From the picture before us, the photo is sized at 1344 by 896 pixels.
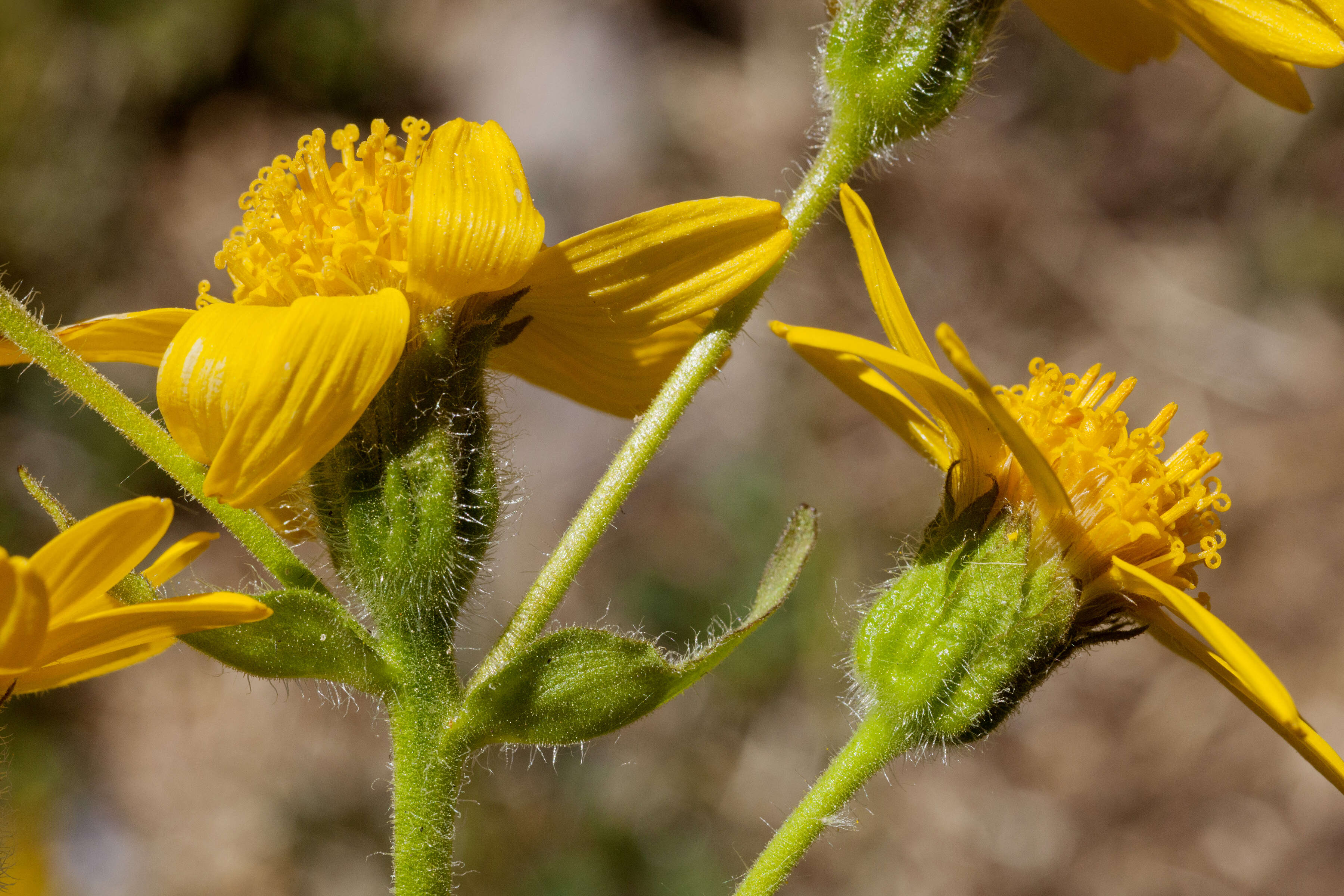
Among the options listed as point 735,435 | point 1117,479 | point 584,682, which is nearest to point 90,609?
point 584,682

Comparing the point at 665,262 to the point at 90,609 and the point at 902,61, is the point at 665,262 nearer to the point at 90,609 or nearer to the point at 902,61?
the point at 902,61

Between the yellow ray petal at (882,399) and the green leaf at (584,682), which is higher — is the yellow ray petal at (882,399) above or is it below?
above

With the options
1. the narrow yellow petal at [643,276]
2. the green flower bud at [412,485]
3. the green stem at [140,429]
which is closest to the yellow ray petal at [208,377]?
the green stem at [140,429]

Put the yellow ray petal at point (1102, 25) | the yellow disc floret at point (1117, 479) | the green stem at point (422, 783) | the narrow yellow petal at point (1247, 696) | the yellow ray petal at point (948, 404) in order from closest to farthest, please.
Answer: the yellow ray petal at point (948, 404) < the narrow yellow petal at point (1247, 696) < the green stem at point (422, 783) < the yellow disc floret at point (1117, 479) < the yellow ray petal at point (1102, 25)

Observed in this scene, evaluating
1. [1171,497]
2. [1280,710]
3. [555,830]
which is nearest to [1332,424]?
[555,830]

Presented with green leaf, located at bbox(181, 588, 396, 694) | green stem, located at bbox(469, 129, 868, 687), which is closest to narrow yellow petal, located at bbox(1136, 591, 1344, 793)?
green stem, located at bbox(469, 129, 868, 687)

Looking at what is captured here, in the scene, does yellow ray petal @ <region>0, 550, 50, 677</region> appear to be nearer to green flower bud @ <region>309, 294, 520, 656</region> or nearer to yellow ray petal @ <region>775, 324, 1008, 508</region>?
green flower bud @ <region>309, 294, 520, 656</region>

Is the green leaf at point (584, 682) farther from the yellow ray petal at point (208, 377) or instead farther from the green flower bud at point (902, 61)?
the green flower bud at point (902, 61)
